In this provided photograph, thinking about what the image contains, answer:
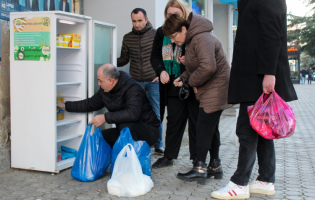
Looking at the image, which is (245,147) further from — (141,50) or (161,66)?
(141,50)

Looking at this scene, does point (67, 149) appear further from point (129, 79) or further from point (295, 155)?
point (295, 155)

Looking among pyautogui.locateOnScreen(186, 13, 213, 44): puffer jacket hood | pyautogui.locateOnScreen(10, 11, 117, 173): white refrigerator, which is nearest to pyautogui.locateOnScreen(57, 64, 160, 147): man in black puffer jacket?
pyautogui.locateOnScreen(10, 11, 117, 173): white refrigerator

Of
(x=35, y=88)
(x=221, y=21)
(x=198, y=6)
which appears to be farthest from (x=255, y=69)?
(x=221, y=21)

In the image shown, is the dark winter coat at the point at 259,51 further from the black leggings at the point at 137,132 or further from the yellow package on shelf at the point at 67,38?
the yellow package on shelf at the point at 67,38

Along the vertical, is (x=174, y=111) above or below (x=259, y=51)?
below

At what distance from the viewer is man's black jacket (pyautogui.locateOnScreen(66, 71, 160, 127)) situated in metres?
3.79

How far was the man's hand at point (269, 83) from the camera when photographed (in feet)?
9.43

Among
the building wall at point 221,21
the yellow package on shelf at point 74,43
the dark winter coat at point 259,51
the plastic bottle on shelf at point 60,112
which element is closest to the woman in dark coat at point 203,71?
the dark winter coat at point 259,51

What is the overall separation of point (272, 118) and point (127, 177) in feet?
4.55

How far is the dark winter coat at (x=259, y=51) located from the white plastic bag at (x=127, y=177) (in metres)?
1.05

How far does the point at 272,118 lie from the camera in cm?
287

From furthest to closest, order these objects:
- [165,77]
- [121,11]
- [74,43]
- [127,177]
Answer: [121,11], [74,43], [165,77], [127,177]

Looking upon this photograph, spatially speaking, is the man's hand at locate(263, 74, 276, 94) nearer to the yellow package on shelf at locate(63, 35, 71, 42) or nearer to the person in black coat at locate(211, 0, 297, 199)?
the person in black coat at locate(211, 0, 297, 199)

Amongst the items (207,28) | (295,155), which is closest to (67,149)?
(207,28)
